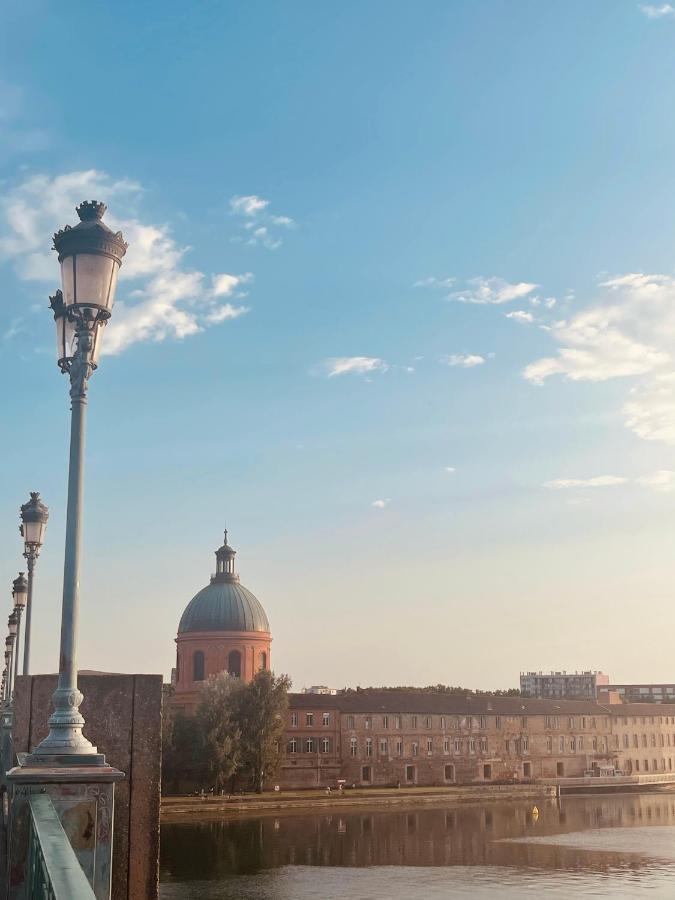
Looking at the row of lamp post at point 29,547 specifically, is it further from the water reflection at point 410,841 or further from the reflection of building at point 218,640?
the reflection of building at point 218,640

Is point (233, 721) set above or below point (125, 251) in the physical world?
below

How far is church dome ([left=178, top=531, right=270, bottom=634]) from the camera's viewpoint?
307 ft

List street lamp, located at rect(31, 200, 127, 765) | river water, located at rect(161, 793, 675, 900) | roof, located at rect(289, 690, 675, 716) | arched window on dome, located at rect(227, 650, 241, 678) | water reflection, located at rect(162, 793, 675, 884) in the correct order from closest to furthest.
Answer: street lamp, located at rect(31, 200, 127, 765), river water, located at rect(161, 793, 675, 900), water reflection, located at rect(162, 793, 675, 884), arched window on dome, located at rect(227, 650, 241, 678), roof, located at rect(289, 690, 675, 716)

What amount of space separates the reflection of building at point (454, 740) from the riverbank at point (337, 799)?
4.29 meters

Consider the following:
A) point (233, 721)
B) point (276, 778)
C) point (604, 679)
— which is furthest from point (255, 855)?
point (604, 679)

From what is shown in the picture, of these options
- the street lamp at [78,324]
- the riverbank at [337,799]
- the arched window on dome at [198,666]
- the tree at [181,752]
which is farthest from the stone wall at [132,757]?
the arched window on dome at [198,666]

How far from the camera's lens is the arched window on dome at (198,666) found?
92.9 m

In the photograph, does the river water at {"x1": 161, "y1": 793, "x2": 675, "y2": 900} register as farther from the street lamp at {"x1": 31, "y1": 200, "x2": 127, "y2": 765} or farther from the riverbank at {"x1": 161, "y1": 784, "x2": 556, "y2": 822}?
the street lamp at {"x1": 31, "y1": 200, "x2": 127, "y2": 765}

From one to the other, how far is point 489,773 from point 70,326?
97484 mm

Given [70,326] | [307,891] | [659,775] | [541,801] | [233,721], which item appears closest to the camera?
[70,326]

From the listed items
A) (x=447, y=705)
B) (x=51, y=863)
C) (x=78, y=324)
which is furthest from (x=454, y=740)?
(x=51, y=863)

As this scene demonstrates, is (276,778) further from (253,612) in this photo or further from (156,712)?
(156,712)

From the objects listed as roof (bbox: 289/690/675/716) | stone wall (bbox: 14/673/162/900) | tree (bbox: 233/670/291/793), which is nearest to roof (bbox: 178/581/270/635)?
roof (bbox: 289/690/675/716)

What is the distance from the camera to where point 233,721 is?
261 feet
